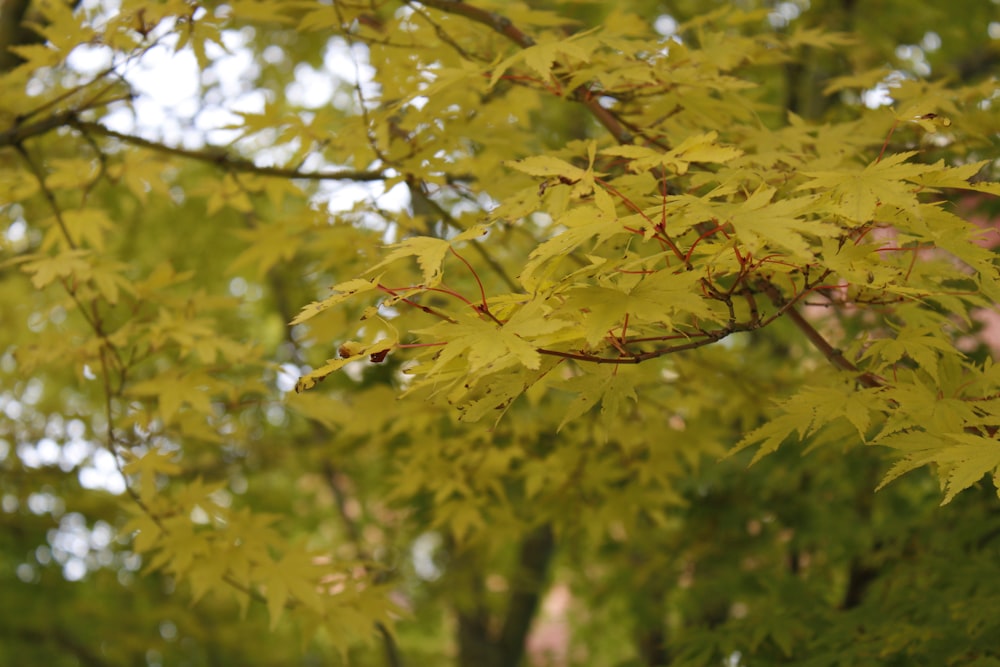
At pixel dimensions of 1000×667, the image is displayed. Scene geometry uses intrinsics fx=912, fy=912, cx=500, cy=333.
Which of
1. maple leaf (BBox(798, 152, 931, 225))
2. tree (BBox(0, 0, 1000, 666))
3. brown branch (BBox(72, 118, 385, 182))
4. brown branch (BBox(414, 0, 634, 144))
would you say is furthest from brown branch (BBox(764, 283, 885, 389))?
brown branch (BBox(72, 118, 385, 182))

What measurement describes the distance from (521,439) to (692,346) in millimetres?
1361

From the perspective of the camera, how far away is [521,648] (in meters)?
5.16

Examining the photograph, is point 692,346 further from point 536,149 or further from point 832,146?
point 536,149

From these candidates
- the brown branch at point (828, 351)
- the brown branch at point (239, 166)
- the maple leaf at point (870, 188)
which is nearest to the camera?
the maple leaf at point (870, 188)

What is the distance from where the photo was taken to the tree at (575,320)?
1.32m

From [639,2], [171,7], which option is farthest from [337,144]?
[639,2]

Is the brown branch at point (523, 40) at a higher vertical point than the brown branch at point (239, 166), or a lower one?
higher

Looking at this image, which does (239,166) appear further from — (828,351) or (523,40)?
(828,351)

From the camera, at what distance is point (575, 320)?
129 cm

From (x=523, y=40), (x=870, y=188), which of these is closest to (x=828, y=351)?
(x=870, y=188)

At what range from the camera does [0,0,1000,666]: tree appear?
132cm

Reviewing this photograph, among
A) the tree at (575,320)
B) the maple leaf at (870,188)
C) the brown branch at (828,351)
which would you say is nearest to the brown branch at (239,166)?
the tree at (575,320)

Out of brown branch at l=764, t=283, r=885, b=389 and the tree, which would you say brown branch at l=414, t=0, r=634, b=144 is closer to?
the tree

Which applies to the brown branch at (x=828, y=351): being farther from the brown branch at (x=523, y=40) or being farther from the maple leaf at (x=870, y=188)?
the brown branch at (x=523, y=40)
